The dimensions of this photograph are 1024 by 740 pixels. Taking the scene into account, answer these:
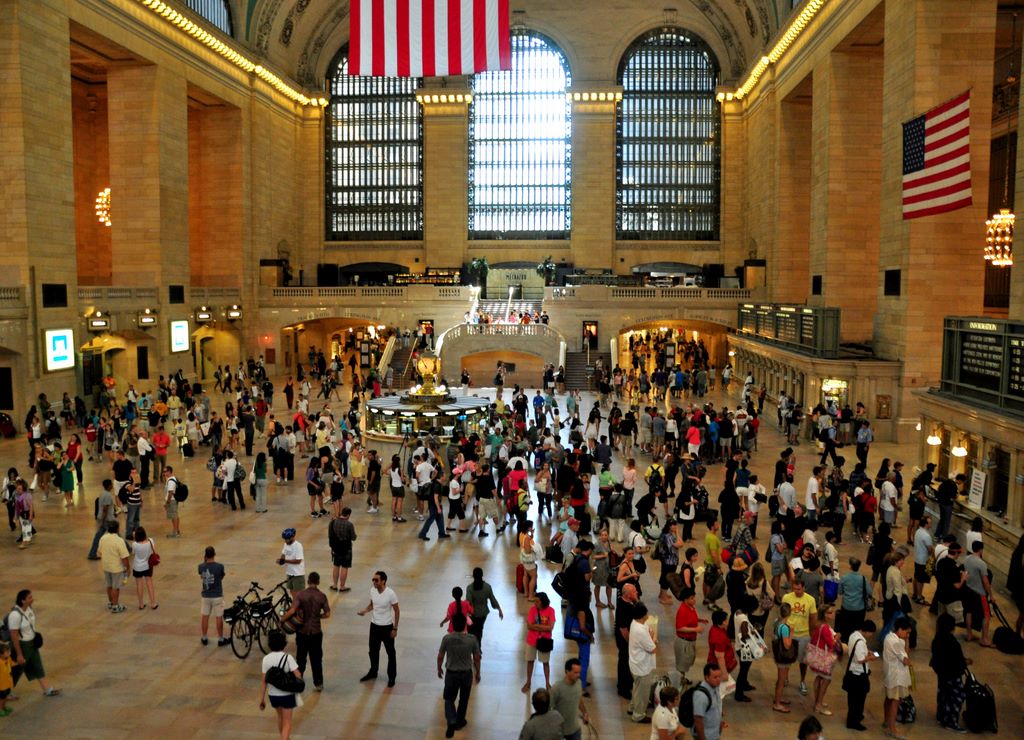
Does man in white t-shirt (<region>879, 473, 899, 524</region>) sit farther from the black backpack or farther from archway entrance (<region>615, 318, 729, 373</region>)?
archway entrance (<region>615, 318, 729, 373</region>)

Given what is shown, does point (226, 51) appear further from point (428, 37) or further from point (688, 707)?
point (688, 707)

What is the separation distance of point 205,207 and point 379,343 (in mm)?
10074

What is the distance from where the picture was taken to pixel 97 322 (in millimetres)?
28531

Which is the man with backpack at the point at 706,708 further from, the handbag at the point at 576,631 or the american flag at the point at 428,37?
the american flag at the point at 428,37

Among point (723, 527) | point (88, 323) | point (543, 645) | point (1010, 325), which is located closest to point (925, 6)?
point (1010, 325)

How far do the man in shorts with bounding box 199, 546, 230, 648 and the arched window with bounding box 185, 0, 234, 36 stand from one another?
98.9 ft

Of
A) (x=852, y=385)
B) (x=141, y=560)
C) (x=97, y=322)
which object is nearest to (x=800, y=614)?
(x=141, y=560)

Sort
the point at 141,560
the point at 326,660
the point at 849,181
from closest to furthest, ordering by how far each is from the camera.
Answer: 1. the point at 326,660
2. the point at 141,560
3. the point at 849,181

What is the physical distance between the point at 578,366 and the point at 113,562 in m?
25.7

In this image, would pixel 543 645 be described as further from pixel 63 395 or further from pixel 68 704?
pixel 63 395

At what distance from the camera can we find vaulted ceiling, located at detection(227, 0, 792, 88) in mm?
44312

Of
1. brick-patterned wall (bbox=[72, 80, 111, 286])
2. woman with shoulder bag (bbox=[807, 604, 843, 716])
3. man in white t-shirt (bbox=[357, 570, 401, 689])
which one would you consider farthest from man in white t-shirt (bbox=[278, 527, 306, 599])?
brick-patterned wall (bbox=[72, 80, 111, 286])

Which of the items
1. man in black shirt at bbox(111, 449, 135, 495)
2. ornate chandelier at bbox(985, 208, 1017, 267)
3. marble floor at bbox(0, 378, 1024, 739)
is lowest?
marble floor at bbox(0, 378, 1024, 739)

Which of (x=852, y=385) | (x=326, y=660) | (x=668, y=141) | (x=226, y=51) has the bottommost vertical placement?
(x=326, y=660)
